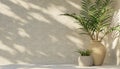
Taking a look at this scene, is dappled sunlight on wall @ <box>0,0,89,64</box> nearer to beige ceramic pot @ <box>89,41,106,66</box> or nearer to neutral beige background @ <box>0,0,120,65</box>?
neutral beige background @ <box>0,0,120,65</box>

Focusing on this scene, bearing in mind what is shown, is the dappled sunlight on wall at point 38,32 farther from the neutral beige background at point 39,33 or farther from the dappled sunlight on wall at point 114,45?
the dappled sunlight on wall at point 114,45

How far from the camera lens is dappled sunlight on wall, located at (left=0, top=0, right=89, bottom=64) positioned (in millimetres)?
5598

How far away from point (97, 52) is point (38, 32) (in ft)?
4.30

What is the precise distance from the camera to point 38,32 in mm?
5676

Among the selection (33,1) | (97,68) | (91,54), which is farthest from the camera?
(33,1)

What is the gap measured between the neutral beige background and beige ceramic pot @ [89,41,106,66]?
338mm

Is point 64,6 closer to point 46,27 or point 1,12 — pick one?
point 46,27

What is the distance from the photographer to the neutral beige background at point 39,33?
5594mm

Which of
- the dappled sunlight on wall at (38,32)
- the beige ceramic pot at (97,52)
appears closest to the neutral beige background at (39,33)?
the dappled sunlight on wall at (38,32)

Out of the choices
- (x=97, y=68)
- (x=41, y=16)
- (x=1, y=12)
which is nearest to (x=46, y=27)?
(x=41, y=16)

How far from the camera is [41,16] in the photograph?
18.6 ft

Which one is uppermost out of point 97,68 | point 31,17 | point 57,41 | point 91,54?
point 31,17

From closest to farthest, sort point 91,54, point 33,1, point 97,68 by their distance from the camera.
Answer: point 97,68 < point 91,54 < point 33,1

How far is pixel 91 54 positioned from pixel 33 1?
1.62m
